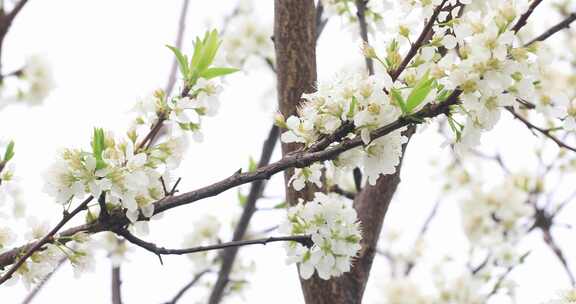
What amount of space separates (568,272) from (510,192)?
1.28 m

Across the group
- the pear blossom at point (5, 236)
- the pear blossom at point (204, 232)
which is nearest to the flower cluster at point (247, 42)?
the pear blossom at point (204, 232)

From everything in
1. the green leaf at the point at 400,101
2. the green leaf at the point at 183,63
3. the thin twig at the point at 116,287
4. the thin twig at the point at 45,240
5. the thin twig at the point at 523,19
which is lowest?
the thin twig at the point at 45,240

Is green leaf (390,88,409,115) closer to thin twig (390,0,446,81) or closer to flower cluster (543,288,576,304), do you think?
thin twig (390,0,446,81)

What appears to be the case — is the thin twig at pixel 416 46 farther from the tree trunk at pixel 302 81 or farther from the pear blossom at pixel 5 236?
the pear blossom at pixel 5 236

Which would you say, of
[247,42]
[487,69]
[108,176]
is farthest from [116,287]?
[247,42]

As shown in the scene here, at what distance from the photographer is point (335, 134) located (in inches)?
45.9

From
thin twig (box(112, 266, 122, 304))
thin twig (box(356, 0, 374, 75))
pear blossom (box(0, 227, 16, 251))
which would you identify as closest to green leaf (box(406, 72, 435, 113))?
pear blossom (box(0, 227, 16, 251))

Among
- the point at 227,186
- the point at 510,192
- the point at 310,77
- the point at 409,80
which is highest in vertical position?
the point at 510,192

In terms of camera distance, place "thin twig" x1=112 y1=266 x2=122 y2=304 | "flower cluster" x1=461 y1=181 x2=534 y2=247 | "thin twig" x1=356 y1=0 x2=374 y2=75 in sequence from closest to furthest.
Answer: "thin twig" x1=112 y1=266 x2=122 y2=304
"thin twig" x1=356 y1=0 x2=374 y2=75
"flower cluster" x1=461 y1=181 x2=534 y2=247

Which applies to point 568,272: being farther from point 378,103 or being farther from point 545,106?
point 378,103

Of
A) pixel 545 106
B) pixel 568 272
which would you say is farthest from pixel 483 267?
pixel 545 106

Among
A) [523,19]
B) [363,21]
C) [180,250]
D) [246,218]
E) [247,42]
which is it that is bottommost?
[180,250]

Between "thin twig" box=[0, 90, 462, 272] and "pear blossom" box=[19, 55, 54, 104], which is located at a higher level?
"pear blossom" box=[19, 55, 54, 104]

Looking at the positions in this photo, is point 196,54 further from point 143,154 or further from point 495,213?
point 495,213
